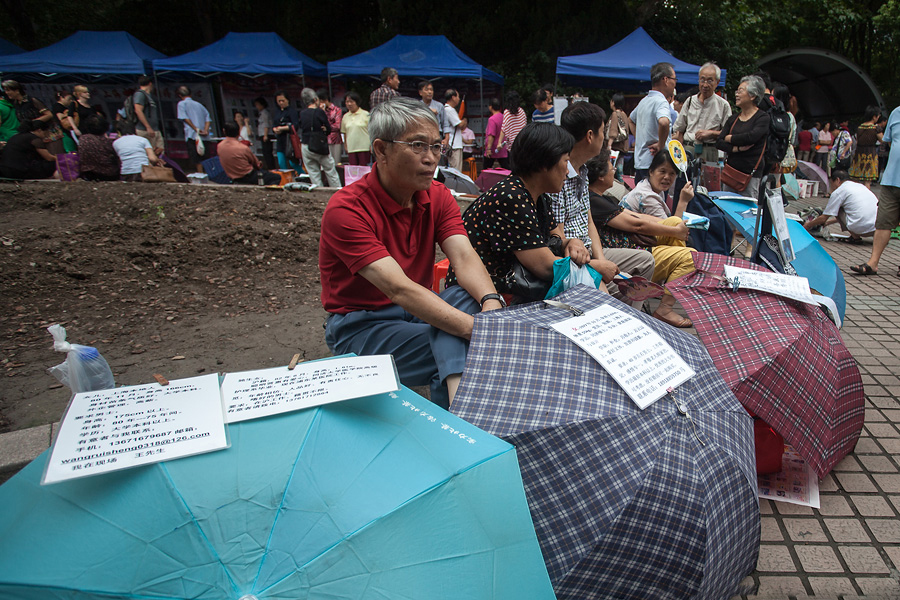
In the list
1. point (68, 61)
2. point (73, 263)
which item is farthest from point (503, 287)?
point (68, 61)

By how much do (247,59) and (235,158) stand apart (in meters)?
6.16

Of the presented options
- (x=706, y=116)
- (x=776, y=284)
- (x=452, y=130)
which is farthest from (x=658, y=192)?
(x=452, y=130)

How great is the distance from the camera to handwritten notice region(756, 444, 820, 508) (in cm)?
261

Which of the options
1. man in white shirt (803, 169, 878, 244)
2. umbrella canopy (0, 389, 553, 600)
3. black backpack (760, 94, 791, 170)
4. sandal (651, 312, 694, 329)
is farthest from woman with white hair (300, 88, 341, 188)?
umbrella canopy (0, 389, 553, 600)

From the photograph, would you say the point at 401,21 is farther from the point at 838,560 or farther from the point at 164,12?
the point at 838,560

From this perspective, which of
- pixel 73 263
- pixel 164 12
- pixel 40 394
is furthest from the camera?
pixel 164 12

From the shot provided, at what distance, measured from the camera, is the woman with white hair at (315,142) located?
9.52 meters

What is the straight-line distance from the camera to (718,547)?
1635 mm

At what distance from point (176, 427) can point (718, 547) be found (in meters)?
1.49

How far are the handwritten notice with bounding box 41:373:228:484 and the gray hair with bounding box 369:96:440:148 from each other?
1.31 meters

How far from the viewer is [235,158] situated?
30.4 ft

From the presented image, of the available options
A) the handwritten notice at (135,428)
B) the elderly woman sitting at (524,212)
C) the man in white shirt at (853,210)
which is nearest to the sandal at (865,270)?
the man in white shirt at (853,210)

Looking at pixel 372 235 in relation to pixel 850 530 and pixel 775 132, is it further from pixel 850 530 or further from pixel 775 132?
pixel 775 132

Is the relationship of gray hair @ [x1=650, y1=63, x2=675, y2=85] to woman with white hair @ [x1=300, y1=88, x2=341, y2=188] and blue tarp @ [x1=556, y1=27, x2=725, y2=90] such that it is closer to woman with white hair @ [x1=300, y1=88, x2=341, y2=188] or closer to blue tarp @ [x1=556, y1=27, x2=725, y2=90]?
woman with white hair @ [x1=300, y1=88, x2=341, y2=188]
